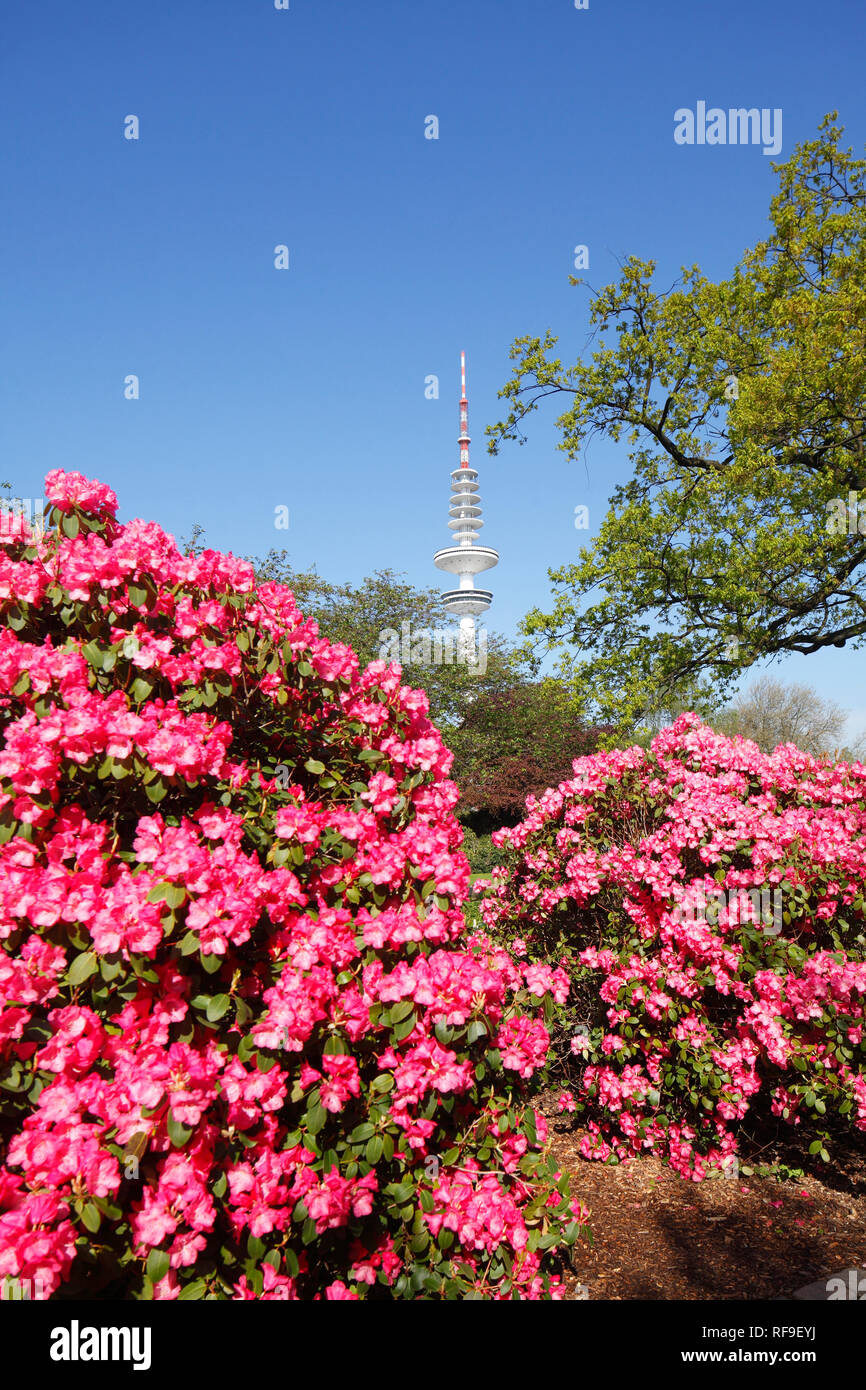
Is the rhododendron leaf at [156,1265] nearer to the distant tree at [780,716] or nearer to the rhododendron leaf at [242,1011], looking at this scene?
the rhododendron leaf at [242,1011]

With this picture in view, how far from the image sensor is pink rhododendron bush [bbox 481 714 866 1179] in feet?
13.4

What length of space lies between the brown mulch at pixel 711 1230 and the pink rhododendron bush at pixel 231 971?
0.79m

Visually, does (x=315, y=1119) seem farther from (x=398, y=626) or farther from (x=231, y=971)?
(x=398, y=626)

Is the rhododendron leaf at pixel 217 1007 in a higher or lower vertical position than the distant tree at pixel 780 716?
lower

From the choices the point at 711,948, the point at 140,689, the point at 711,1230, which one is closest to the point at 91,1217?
the point at 140,689

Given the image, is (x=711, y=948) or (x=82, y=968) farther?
(x=711, y=948)

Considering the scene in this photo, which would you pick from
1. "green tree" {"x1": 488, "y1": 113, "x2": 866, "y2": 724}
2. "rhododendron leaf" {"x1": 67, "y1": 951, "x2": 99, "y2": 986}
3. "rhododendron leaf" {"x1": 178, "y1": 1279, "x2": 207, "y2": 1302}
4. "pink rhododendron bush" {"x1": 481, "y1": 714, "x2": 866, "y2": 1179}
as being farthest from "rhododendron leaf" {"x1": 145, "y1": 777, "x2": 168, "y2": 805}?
"green tree" {"x1": 488, "y1": 113, "x2": 866, "y2": 724}

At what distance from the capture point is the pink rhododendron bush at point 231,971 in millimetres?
2045

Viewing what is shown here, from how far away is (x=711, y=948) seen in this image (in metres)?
4.19

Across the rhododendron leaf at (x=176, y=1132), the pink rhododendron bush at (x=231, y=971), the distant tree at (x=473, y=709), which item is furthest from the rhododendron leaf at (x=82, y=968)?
the distant tree at (x=473, y=709)

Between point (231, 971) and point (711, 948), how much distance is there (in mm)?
2772

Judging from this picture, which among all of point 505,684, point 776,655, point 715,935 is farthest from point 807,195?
point 505,684

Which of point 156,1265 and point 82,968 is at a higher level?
point 82,968

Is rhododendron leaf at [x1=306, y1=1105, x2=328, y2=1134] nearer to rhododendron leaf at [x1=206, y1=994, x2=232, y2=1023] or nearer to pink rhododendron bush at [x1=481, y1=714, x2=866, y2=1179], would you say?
rhododendron leaf at [x1=206, y1=994, x2=232, y2=1023]
